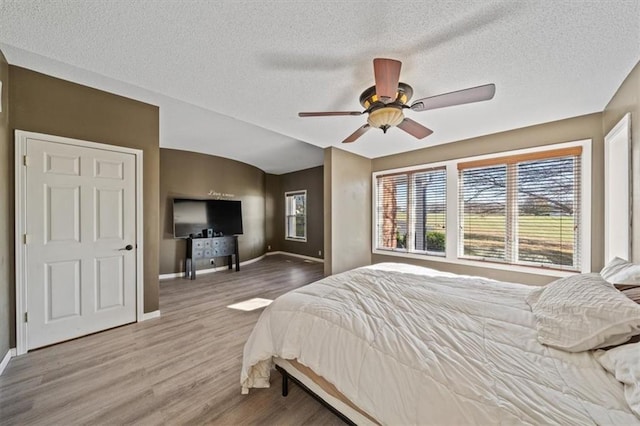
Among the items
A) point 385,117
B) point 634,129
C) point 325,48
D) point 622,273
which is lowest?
point 622,273

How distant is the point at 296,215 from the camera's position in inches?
307

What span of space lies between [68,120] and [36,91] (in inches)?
12.1

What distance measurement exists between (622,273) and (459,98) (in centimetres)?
155

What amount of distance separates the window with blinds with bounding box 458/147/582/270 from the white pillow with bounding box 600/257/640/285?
4.81 ft

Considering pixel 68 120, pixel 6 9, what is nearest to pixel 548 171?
pixel 6 9

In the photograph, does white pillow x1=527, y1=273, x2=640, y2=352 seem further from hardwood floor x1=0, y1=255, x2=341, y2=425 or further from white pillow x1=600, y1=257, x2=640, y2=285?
hardwood floor x1=0, y1=255, x2=341, y2=425

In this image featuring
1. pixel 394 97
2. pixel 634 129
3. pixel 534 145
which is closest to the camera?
pixel 394 97

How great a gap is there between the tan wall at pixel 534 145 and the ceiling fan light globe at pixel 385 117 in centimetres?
220

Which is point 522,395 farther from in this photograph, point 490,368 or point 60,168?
point 60,168

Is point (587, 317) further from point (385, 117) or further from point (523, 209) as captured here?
point (523, 209)

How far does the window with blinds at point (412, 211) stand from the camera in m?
4.01

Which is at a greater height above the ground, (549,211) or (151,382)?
(549,211)

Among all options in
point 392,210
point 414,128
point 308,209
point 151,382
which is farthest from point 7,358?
point 308,209

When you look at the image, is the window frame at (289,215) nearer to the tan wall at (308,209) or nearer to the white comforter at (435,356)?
the tan wall at (308,209)
